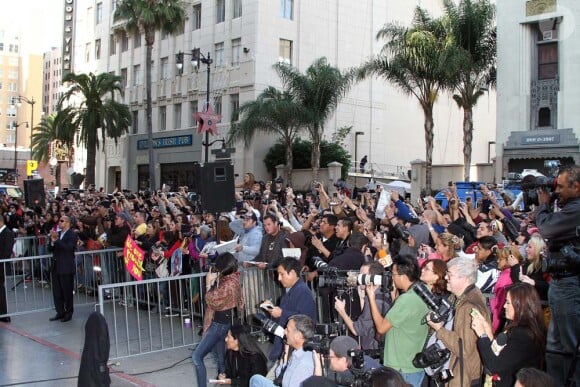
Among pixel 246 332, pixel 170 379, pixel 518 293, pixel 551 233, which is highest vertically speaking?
pixel 551 233

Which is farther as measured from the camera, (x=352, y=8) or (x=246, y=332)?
(x=352, y=8)

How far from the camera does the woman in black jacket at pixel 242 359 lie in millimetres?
5918

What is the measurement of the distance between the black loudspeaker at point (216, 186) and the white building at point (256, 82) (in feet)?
86.6

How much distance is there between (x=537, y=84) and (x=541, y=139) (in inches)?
99.2

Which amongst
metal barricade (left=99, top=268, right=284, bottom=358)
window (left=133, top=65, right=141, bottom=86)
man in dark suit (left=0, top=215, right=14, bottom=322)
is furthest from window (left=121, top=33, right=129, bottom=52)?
metal barricade (left=99, top=268, right=284, bottom=358)

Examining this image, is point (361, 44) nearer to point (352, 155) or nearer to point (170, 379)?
point (352, 155)

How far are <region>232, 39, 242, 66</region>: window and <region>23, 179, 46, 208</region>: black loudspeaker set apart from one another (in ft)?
70.3

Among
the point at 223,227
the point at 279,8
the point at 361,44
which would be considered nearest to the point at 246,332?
the point at 223,227

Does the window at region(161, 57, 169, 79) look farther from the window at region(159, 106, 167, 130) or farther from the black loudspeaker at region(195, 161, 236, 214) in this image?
the black loudspeaker at region(195, 161, 236, 214)

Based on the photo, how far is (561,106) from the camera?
26.8 m

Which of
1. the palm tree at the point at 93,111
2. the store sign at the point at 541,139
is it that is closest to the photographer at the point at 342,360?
the store sign at the point at 541,139

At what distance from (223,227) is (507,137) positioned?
20838 mm

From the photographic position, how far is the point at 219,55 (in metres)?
38.8

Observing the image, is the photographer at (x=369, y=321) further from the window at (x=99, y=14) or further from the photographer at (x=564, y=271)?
the window at (x=99, y=14)
